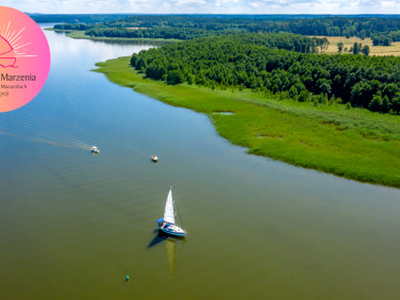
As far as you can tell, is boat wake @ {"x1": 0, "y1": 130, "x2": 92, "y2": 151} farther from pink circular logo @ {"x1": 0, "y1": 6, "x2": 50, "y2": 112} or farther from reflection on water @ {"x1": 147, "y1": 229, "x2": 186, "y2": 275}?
reflection on water @ {"x1": 147, "y1": 229, "x2": 186, "y2": 275}

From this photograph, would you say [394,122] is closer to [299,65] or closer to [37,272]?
[299,65]

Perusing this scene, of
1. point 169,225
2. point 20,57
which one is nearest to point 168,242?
point 169,225

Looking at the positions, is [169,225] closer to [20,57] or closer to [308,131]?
[20,57]

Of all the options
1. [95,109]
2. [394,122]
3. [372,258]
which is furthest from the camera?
[95,109]

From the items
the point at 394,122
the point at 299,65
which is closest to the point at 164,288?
the point at 394,122

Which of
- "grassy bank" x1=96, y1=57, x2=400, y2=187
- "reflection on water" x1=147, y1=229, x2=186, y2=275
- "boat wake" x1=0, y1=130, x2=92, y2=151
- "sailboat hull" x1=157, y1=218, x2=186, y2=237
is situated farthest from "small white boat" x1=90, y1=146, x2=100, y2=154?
"grassy bank" x1=96, y1=57, x2=400, y2=187
